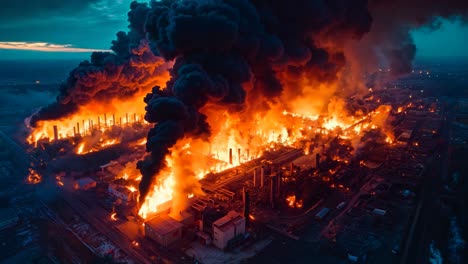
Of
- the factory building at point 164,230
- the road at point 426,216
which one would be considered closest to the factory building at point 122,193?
the factory building at point 164,230

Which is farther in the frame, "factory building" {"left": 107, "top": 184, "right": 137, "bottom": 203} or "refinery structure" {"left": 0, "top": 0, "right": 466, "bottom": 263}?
"factory building" {"left": 107, "top": 184, "right": 137, "bottom": 203}

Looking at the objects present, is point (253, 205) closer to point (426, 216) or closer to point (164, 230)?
point (164, 230)

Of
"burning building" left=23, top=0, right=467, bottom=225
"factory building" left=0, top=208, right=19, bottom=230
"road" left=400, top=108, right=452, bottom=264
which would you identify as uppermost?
"burning building" left=23, top=0, right=467, bottom=225

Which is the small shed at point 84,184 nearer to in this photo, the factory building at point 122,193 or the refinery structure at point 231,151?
the refinery structure at point 231,151

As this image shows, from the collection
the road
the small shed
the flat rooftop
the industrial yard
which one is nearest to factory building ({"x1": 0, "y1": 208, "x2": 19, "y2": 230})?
the industrial yard

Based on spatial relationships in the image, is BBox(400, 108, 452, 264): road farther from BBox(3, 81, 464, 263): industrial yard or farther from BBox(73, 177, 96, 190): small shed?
BBox(73, 177, 96, 190): small shed

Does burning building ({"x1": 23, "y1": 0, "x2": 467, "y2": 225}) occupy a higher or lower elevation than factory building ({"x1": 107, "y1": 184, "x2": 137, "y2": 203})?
higher

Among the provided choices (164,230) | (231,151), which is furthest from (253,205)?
(231,151)
